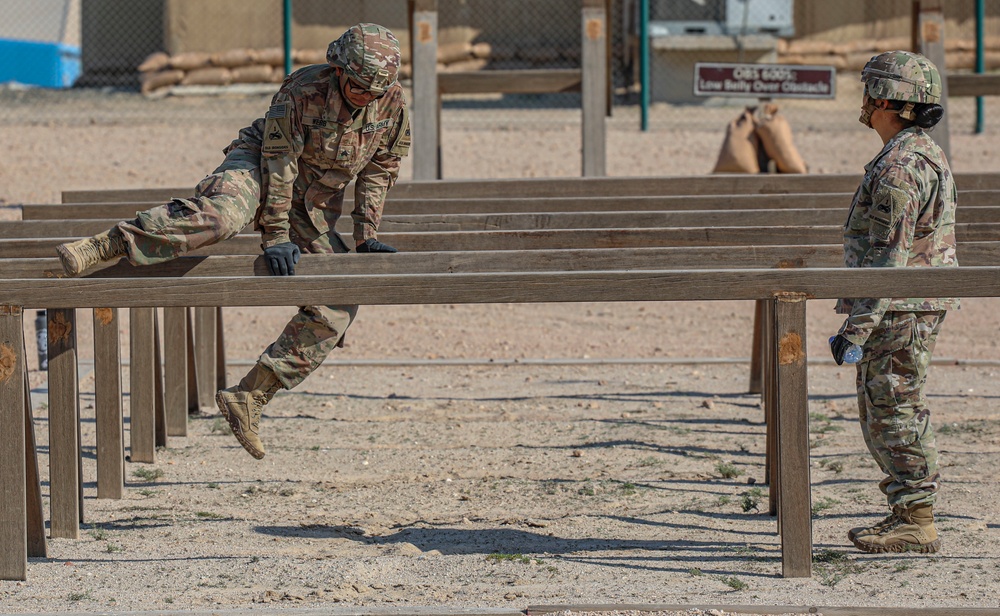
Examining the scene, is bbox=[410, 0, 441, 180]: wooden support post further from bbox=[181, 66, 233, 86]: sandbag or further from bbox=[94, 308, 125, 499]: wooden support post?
bbox=[181, 66, 233, 86]: sandbag

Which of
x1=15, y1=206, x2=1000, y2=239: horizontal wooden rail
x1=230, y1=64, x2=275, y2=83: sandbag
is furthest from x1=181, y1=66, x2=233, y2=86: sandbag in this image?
x1=15, y1=206, x2=1000, y2=239: horizontal wooden rail

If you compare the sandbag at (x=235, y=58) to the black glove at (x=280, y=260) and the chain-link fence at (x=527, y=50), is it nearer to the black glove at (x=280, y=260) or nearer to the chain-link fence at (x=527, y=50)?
the chain-link fence at (x=527, y=50)

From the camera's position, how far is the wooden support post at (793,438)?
15.5 feet

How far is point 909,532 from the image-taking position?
507cm

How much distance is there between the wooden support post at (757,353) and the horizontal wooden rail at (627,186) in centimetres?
68

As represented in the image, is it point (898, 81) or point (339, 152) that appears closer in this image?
point (898, 81)

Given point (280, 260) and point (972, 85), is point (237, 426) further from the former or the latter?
point (972, 85)

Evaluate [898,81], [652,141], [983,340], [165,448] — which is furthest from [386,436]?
[652,141]

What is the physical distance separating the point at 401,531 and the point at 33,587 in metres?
1.56

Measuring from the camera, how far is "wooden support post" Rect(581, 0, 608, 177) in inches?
394

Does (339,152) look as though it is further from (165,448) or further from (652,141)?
(652,141)

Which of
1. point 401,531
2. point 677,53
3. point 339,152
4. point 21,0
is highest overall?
point 21,0

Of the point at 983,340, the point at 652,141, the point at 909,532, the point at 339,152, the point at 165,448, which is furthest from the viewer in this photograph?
the point at 652,141

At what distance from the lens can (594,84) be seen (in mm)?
10133
